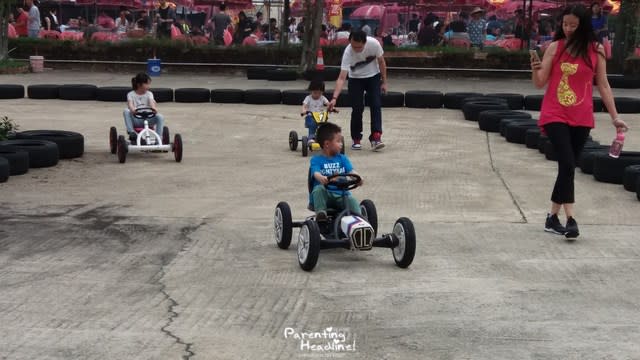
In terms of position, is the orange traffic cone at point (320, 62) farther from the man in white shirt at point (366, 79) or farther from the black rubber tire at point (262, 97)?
the man in white shirt at point (366, 79)

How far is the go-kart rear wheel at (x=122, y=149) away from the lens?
41.1 feet

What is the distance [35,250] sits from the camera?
792 centimetres

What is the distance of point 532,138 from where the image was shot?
1394 cm

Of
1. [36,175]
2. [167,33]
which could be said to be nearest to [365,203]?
[36,175]

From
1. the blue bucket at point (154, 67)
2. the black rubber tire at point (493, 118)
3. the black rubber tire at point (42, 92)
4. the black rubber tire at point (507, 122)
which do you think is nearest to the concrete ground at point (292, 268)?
the black rubber tire at point (507, 122)

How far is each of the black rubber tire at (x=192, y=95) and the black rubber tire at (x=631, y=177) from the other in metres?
11.0

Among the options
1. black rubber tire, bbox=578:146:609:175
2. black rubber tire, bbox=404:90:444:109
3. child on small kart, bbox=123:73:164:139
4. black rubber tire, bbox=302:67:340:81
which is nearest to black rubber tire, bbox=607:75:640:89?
black rubber tire, bbox=404:90:444:109

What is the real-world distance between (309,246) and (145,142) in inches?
248

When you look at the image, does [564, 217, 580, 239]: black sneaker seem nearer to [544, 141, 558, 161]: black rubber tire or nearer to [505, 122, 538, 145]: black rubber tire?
[544, 141, 558, 161]: black rubber tire

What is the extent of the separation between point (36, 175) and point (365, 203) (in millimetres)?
5017

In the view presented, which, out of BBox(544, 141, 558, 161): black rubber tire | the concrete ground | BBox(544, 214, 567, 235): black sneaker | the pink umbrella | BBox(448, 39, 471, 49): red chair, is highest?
the pink umbrella

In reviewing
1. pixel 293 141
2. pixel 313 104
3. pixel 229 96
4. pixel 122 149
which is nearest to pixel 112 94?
pixel 229 96

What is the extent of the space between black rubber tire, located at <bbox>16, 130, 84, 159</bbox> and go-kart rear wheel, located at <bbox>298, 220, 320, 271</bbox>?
627cm

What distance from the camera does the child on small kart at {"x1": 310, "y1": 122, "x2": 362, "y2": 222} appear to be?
306 inches
